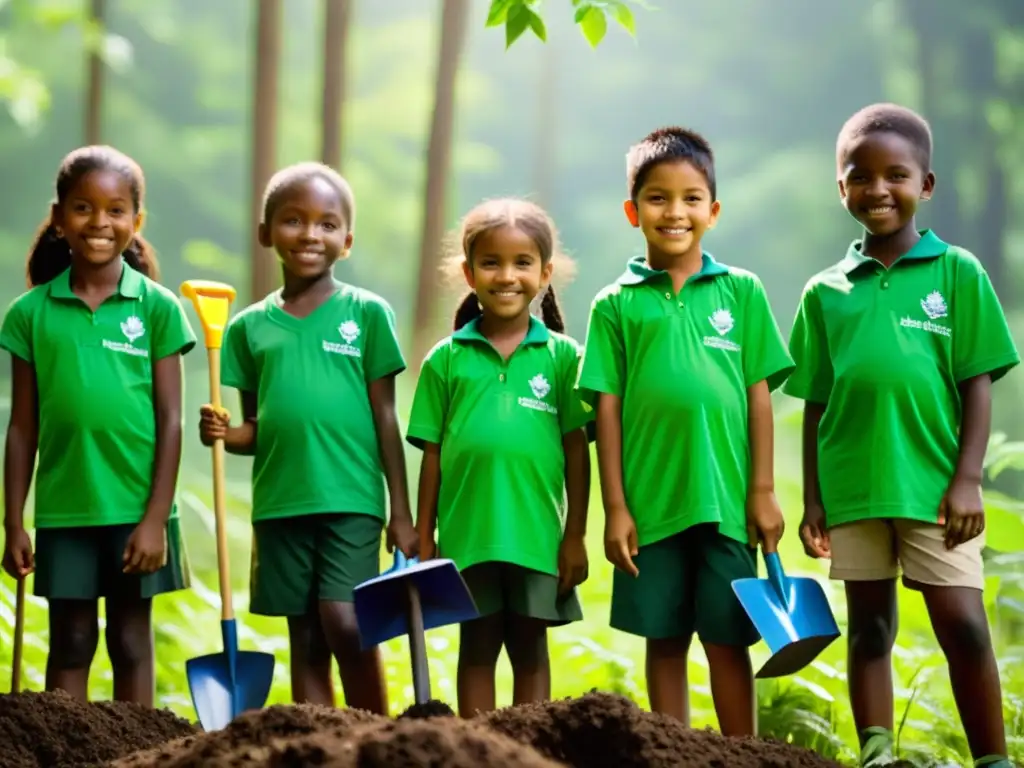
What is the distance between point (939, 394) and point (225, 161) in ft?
31.5

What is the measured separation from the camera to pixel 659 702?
10.6 feet

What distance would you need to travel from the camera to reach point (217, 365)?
3580mm

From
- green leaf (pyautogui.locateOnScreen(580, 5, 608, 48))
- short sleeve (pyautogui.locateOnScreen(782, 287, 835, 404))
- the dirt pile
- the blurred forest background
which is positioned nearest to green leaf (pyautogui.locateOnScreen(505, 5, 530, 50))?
green leaf (pyautogui.locateOnScreen(580, 5, 608, 48))

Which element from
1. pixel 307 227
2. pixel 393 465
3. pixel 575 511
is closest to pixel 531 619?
pixel 575 511

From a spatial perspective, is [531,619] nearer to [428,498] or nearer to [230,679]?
[428,498]

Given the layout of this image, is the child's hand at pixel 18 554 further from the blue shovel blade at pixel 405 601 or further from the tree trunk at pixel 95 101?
the tree trunk at pixel 95 101

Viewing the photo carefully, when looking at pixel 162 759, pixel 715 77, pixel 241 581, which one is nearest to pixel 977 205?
pixel 715 77

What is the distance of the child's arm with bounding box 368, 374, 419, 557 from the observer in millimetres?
3492

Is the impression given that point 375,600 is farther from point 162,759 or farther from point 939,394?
point 939,394

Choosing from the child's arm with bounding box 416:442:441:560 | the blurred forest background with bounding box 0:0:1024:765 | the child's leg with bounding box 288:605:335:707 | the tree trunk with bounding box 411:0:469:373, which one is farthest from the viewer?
the blurred forest background with bounding box 0:0:1024:765

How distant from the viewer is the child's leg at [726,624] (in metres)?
3.16

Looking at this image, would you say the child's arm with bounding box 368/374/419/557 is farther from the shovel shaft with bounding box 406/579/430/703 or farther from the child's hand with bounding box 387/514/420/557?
the shovel shaft with bounding box 406/579/430/703

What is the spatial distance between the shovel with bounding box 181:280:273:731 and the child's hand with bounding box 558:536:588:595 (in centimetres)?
86

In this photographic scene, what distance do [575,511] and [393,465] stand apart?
55 centimetres
